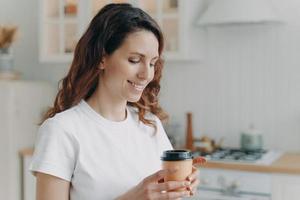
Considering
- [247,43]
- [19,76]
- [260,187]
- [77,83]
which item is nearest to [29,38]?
[19,76]

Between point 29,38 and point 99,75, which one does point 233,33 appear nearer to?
point 29,38

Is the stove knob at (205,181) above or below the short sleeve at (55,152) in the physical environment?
below

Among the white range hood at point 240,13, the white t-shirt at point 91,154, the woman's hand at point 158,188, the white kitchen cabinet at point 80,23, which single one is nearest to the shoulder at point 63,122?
the white t-shirt at point 91,154

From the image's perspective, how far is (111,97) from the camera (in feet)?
5.23

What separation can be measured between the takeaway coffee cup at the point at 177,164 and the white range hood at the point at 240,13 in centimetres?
174

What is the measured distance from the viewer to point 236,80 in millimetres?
3424

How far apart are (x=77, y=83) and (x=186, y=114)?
204 cm

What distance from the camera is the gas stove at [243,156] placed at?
2.96 meters

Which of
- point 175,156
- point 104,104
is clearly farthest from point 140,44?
point 175,156

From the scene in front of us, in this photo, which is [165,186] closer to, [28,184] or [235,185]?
[235,185]

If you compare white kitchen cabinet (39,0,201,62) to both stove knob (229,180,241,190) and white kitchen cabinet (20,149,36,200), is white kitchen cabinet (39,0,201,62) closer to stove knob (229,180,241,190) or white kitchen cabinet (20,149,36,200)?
white kitchen cabinet (20,149,36,200)

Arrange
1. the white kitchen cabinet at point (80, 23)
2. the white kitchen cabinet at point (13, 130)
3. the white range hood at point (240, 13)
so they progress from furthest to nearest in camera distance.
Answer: the white kitchen cabinet at point (13, 130), the white kitchen cabinet at point (80, 23), the white range hood at point (240, 13)

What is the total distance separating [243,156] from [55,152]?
1836 millimetres

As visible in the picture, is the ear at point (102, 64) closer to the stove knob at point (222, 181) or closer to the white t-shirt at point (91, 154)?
the white t-shirt at point (91, 154)
